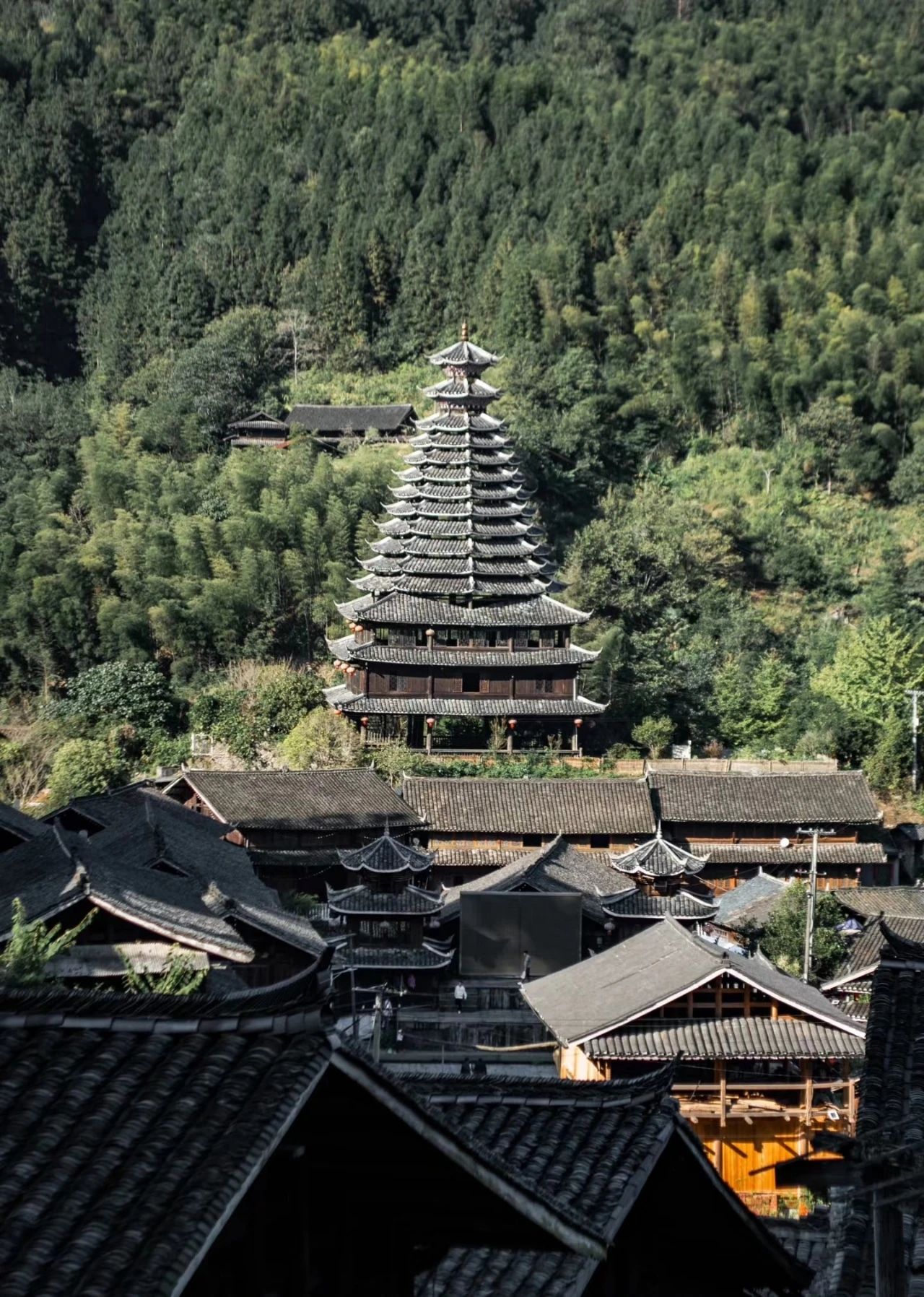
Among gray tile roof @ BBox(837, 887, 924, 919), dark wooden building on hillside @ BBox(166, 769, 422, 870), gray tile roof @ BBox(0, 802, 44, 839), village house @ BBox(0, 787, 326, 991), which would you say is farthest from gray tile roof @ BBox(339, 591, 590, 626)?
gray tile roof @ BBox(0, 802, 44, 839)

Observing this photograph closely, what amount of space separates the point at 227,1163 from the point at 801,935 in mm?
26692

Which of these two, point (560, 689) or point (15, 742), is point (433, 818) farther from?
point (15, 742)

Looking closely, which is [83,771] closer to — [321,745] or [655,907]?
[321,745]

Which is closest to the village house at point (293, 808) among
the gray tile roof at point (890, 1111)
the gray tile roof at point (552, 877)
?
the gray tile roof at point (552, 877)

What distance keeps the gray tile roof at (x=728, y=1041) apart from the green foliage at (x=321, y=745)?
57.9 ft

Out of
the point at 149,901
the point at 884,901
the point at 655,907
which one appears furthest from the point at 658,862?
the point at 149,901

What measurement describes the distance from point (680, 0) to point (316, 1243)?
85.9m

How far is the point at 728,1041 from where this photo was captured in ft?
74.7

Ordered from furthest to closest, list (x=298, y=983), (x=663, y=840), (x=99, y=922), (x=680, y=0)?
(x=680, y=0)
(x=663, y=840)
(x=99, y=922)
(x=298, y=983)

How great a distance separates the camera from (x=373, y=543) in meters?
44.2

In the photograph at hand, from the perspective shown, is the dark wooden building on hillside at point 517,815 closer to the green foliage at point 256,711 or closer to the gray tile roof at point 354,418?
the green foliage at point 256,711

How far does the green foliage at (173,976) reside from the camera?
51.9ft

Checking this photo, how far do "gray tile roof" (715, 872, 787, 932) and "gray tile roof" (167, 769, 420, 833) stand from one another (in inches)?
226

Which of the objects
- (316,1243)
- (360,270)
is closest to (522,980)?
(316,1243)
